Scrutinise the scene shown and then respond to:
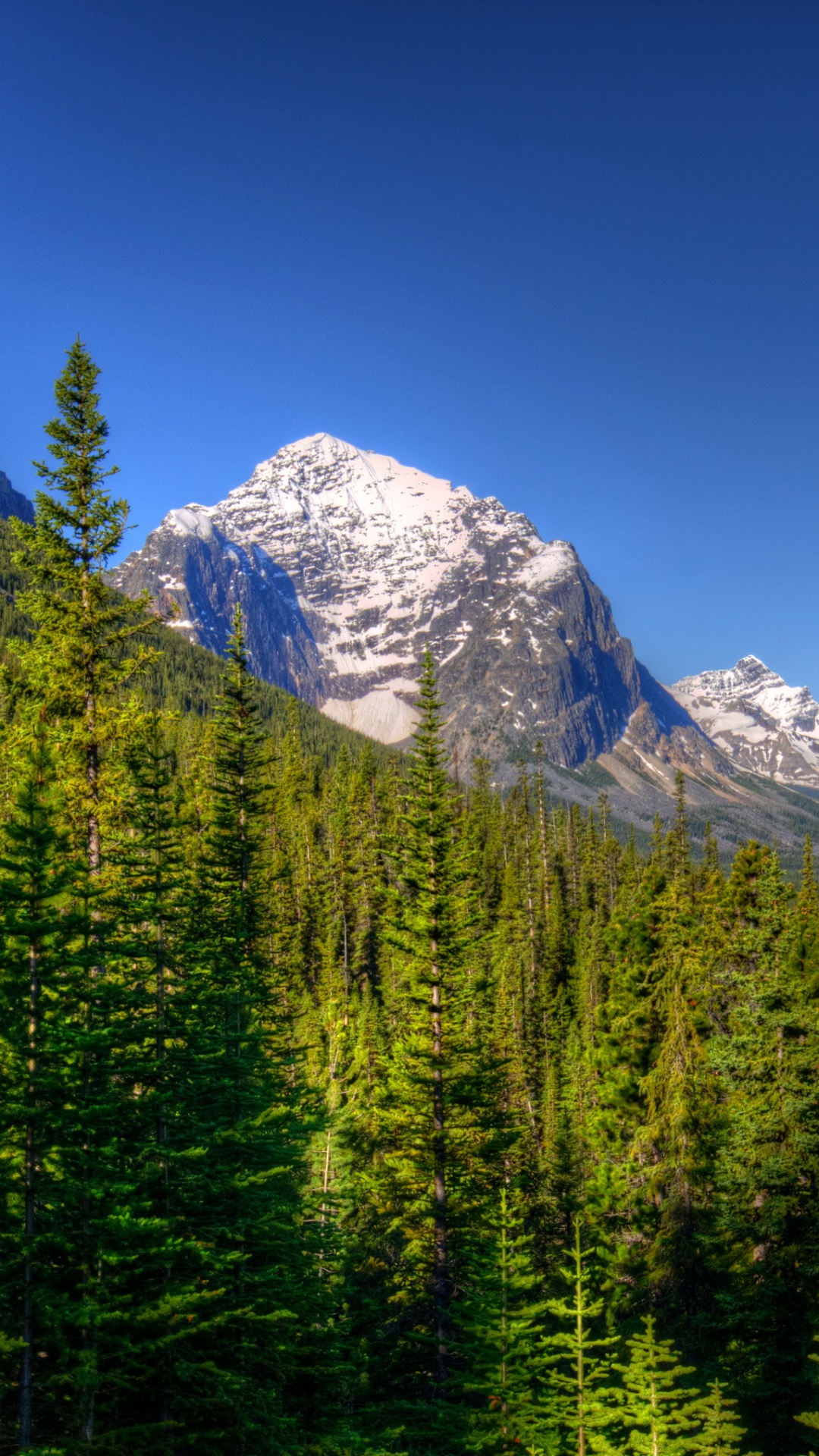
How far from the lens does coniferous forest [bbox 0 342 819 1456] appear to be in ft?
32.3

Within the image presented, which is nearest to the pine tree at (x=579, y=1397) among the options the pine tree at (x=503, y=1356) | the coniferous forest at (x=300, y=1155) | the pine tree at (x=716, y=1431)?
the coniferous forest at (x=300, y=1155)

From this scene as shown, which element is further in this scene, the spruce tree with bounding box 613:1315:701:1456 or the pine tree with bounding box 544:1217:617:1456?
the pine tree with bounding box 544:1217:617:1456

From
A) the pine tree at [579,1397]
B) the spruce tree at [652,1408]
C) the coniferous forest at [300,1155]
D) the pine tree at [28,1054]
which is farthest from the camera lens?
the pine tree at [579,1397]

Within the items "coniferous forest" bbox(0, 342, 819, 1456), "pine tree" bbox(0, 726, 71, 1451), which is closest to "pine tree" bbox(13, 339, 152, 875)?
"coniferous forest" bbox(0, 342, 819, 1456)

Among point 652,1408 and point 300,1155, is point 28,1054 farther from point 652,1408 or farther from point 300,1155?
point 652,1408

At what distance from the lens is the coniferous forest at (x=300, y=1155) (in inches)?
388

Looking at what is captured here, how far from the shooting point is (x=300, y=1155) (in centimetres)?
1603

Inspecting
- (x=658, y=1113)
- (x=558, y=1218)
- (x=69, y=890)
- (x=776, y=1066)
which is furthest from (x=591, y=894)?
(x=69, y=890)

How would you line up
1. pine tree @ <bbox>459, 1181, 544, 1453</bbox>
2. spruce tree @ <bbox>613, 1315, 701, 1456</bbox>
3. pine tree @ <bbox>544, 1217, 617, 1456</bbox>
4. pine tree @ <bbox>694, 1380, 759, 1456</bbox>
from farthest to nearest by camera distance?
pine tree @ <bbox>459, 1181, 544, 1453</bbox>, pine tree @ <bbox>544, 1217, 617, 1456</bbox>, pine tree @ <bbox>694, 1380, 759, 1456</bbox>, spruce tree @ <bbox>613, 1315, 701, 1456</bbox>

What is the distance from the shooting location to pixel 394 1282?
20.0 metres

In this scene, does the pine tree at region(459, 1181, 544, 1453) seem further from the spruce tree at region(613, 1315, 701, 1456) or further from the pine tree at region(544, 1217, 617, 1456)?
the spruce tree at region(613, 1315, 701, 1456)

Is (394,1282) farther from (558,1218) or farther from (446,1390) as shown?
(558,1218)

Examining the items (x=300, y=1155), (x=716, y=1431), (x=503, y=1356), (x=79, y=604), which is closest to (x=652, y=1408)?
(x=716, y=1431)

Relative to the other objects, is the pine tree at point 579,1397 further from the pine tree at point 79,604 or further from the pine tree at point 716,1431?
the pine tree at point 79,604
